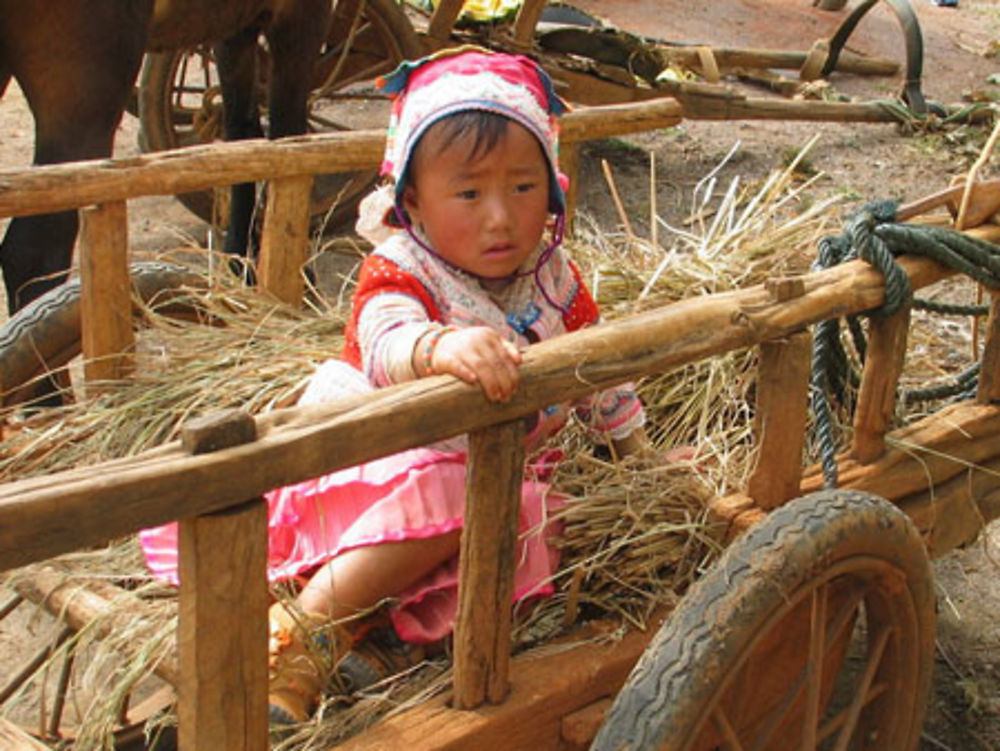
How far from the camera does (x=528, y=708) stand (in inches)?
69.1

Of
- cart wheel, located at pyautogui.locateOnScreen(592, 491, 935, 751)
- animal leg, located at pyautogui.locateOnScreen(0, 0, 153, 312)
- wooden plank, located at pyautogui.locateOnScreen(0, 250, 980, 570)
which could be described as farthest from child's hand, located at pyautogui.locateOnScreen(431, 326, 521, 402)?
animal leg, located at pyautogui.locateOnScreen(0, 0, 153, 312)

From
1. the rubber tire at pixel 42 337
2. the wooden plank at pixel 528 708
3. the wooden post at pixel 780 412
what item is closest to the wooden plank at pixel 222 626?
the wooden plank at pixel 528 708

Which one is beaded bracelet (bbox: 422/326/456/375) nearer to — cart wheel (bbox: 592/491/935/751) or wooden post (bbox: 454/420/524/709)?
wooden post (bbox: 454/420/524/709)

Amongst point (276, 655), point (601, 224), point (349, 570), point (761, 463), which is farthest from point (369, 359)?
point (601, 224)

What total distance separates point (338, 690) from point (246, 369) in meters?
0.87

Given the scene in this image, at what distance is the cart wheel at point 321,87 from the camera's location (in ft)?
16.8

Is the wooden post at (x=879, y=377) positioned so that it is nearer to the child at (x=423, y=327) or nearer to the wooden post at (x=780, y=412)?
the wooden post at (x=780, y=412)

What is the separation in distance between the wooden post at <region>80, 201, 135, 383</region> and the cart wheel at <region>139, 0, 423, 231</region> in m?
2.47

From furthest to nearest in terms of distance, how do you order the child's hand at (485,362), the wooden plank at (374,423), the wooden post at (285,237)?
the wooden post at (285,237) < the child's hand at (485,362) < the wooden plank at (374,423)

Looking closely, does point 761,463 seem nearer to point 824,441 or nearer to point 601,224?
point 824,441

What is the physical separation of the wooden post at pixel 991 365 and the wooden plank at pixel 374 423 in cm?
44

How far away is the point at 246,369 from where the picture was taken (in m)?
2.54

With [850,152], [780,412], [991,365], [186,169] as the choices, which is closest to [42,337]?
[186,169]

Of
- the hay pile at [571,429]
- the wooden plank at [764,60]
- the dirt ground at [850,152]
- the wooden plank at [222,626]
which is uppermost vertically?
the wooden plank at [222,626]
